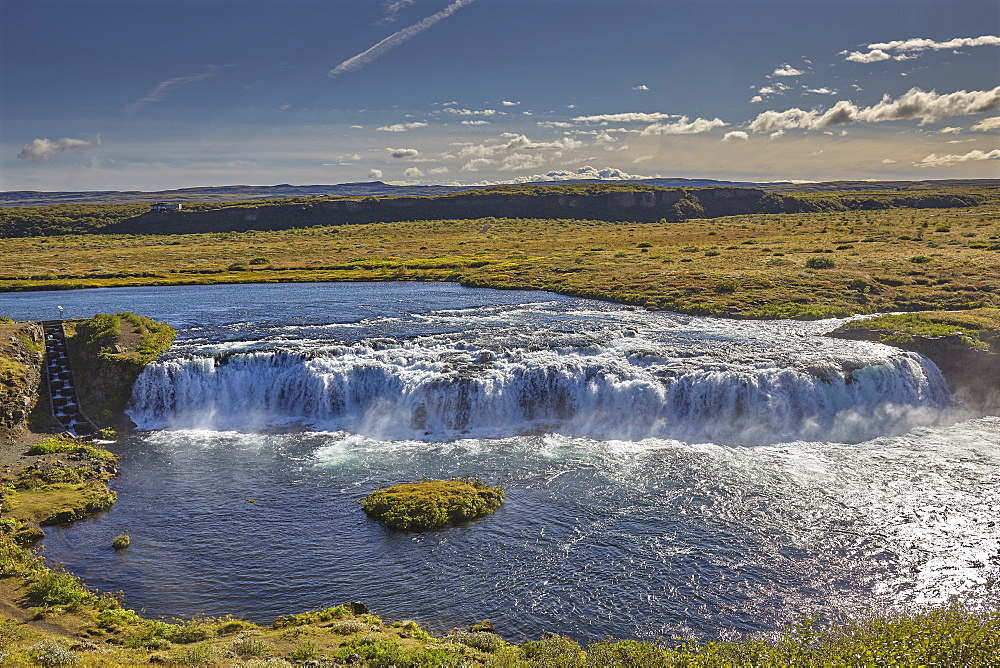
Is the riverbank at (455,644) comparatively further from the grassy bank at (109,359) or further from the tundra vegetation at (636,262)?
the tundra vegetation at (636,262)

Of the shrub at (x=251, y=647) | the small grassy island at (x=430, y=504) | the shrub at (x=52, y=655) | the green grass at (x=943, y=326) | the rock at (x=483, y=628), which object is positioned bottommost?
the rock at (x=483, y=628)

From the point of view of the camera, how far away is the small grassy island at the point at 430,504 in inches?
909

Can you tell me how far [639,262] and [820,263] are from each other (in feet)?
62.1

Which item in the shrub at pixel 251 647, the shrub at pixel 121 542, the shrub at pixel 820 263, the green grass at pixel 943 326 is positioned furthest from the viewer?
the shrub at pixel 820 263

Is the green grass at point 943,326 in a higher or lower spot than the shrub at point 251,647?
higher

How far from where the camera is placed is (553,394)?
1394 inches

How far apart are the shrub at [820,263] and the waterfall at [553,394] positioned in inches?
1175

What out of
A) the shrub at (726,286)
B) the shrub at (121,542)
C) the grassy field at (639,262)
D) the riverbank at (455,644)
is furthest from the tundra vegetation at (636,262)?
the shrub at (121,542)

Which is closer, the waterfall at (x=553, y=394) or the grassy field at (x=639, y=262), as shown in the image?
the waterfall at (x=553, y=394)

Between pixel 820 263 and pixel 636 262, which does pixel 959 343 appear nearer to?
pixel 820 263

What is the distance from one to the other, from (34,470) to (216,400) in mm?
10533

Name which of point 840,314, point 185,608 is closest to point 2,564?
point 185,608

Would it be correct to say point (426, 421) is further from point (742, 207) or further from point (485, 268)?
point (742, 207)

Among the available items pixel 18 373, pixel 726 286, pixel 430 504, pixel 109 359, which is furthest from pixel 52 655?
pixel 726 286
